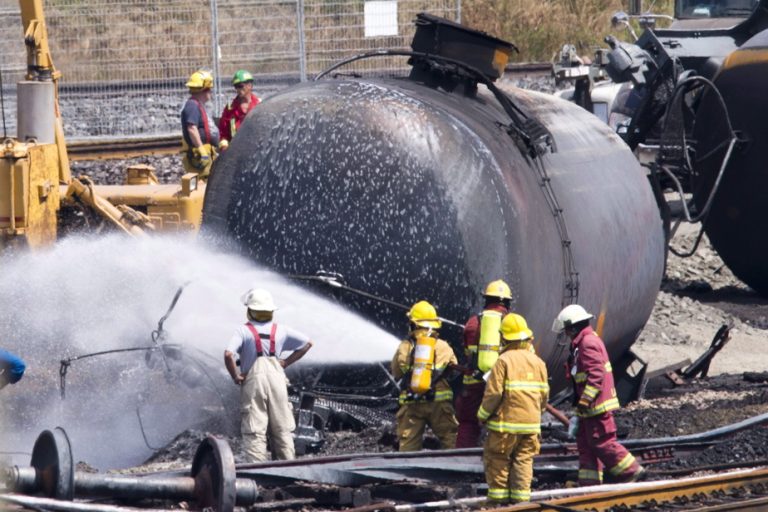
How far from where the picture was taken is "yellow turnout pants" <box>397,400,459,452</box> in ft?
29.3

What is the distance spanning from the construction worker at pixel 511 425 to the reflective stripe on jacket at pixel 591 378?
559 millimetres

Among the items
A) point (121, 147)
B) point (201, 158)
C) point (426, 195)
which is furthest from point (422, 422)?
point (121, 147)

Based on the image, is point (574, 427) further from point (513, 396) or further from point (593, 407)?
point (513, 396)

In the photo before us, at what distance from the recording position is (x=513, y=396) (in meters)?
7.81

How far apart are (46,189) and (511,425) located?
504 centimetres

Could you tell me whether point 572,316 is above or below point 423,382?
above

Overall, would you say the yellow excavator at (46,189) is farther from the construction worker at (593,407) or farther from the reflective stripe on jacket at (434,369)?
the construction worker at (593,407)

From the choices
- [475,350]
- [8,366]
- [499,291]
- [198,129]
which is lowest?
[475,350]

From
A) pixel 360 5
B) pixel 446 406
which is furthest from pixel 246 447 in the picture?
pixel 360 5

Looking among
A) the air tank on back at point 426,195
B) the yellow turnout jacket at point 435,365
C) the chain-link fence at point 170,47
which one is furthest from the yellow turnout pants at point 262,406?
the chain-link fence at point 170,47

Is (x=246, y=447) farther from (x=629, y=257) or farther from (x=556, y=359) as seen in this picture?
(x=629, y=257)

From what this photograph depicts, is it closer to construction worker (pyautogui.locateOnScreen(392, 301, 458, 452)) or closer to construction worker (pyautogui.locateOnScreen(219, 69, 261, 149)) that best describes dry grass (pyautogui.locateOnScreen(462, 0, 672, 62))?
construction worker (pyautogui.locateOnScreen(219, 69, 261, 149))

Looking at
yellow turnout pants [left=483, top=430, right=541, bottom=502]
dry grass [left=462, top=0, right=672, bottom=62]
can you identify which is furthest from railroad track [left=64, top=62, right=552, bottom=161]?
yellow turnout pants [left=483, top=430, right=541, bottom=502]

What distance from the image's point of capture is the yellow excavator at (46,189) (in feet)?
35.6
